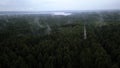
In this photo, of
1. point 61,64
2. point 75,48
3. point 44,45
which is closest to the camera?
point 61,64

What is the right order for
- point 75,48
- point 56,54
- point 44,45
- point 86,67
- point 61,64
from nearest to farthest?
point 86,67 < point 61,64 < point 56,54 < point 75,48 < point 44,45

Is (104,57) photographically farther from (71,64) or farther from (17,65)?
(17,65)

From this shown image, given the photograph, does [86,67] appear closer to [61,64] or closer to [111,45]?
[61,64]

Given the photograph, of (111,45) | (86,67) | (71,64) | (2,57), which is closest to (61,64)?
(71,64)

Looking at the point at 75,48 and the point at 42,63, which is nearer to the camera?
the point at 42,63

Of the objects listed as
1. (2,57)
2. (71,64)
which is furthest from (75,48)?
(2,57)

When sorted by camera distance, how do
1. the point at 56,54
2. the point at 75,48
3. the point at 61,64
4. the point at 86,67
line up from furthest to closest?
1. the point at 75,48
2. the point at 56,54
3. the point at 61,64
4. the point at 86,67

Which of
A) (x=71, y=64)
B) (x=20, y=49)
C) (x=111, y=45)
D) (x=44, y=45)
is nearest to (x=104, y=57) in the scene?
(x=71, y=64)

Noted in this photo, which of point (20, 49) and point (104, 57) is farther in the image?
point (20, 49)

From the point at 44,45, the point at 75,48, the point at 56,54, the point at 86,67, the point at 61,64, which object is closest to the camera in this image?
the point at 86,67
